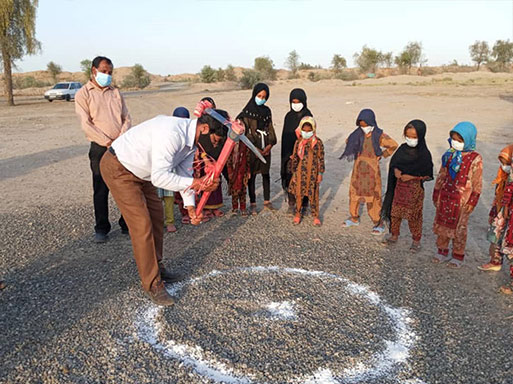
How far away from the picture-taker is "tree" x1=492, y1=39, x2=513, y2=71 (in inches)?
2336

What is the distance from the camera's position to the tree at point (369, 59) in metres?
60.2

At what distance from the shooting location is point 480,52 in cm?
6384

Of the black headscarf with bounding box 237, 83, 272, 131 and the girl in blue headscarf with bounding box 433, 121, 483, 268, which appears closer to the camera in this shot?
the girl in blue headscarf with bounding box 433, 121, 483, 268

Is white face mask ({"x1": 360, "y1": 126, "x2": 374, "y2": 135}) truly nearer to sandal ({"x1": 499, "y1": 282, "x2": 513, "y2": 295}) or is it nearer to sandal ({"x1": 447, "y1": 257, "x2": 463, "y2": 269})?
sandal ({"x1": 447, "y1": 257, "x2": 463, "y2": 269})

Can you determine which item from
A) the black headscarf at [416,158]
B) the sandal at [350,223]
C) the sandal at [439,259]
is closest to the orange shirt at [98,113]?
the sandal at [350,223]

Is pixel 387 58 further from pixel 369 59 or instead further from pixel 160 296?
pixel 160 296

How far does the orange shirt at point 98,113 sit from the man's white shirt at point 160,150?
4.83 feet

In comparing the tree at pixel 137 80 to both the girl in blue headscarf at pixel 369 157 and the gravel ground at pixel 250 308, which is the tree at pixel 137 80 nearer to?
the gravel ground at pixel 250 308

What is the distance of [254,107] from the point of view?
6.70m

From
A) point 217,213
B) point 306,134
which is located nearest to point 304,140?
point 306,134

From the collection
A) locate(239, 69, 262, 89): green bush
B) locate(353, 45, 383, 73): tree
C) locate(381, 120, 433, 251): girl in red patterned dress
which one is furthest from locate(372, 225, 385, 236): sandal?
locate(353, 45, 383, 73): tree

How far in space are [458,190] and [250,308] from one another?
2.74 meters

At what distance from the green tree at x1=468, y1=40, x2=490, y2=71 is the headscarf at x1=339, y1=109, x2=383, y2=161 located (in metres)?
66.1

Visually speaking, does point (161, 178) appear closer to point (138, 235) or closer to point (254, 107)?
point (138, 235)
